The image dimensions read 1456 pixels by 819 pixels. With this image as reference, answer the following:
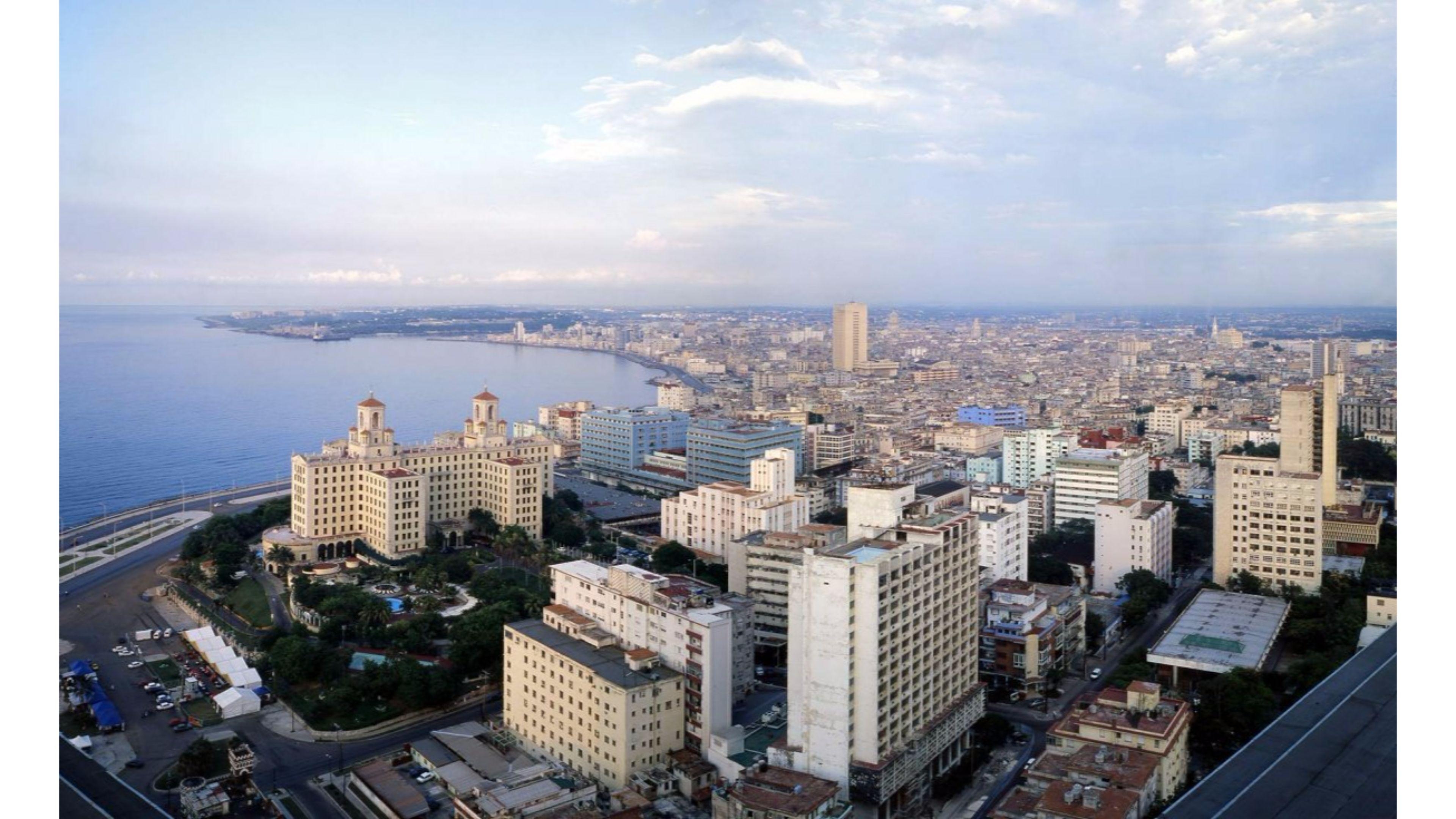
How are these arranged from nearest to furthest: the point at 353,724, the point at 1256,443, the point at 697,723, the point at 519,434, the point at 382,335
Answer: the point at 697,723, the point at 353,724, the point at 1256,443, the point at 519,434, the point at 382,335

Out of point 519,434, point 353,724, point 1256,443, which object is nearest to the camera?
point 353,724

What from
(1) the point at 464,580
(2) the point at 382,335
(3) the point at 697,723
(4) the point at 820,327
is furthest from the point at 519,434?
(2) the point at 382,335

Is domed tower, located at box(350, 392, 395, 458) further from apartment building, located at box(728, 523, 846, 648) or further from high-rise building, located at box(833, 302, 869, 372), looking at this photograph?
high-rise building, located at box(833, 302, 869, 372)

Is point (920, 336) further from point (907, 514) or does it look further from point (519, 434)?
point (907, 514)

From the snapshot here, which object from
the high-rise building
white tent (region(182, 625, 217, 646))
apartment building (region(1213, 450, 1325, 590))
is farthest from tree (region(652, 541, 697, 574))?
the high-rise building

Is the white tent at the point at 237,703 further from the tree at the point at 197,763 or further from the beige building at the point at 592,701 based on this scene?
the beige building at the point at 592,701
